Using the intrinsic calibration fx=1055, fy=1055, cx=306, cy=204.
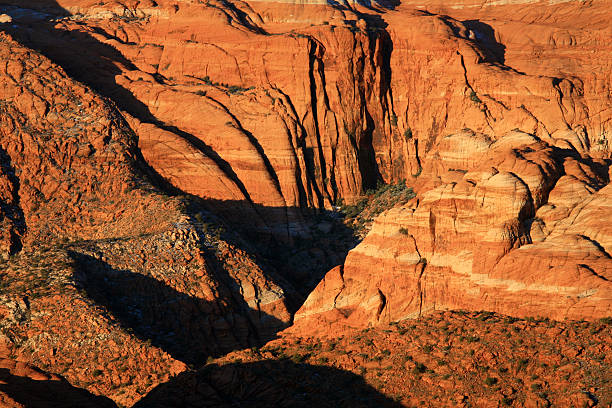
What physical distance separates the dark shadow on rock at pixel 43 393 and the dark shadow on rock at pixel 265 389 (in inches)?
311

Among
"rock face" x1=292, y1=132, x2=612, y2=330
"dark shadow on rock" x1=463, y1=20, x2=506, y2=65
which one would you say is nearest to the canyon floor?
"rock face" x1=292, y1=132, x2=612, y2=330

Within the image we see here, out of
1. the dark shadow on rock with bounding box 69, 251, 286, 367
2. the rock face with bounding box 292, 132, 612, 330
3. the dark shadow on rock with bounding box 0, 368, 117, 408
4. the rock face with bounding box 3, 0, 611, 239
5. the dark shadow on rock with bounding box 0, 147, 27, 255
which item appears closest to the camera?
the dark shadow on rock with bounding box 0, 368, 117, 408

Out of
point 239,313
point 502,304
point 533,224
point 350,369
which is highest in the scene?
point 533,224

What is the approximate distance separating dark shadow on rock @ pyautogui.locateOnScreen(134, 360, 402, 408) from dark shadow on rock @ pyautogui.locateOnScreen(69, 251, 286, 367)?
1409 cm

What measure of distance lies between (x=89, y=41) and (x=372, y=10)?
28.3 meters

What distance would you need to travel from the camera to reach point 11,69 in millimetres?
85625

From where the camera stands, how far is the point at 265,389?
2015 inches

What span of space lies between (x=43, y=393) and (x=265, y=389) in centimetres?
1451

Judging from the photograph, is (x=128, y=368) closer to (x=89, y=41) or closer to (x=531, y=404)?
(x=531, y=404)

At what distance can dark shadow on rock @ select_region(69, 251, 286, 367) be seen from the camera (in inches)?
2640

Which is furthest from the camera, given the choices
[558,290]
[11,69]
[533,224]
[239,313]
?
[11,69]

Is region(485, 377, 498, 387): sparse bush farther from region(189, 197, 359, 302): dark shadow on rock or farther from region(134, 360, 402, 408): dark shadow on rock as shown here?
region(189, 197, 359, 302): dark shadow on rock

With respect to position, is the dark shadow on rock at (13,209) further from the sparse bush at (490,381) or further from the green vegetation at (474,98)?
the sparse bush at (490,381)

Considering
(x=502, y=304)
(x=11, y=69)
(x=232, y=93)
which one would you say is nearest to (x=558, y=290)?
(x=502, y=304)
